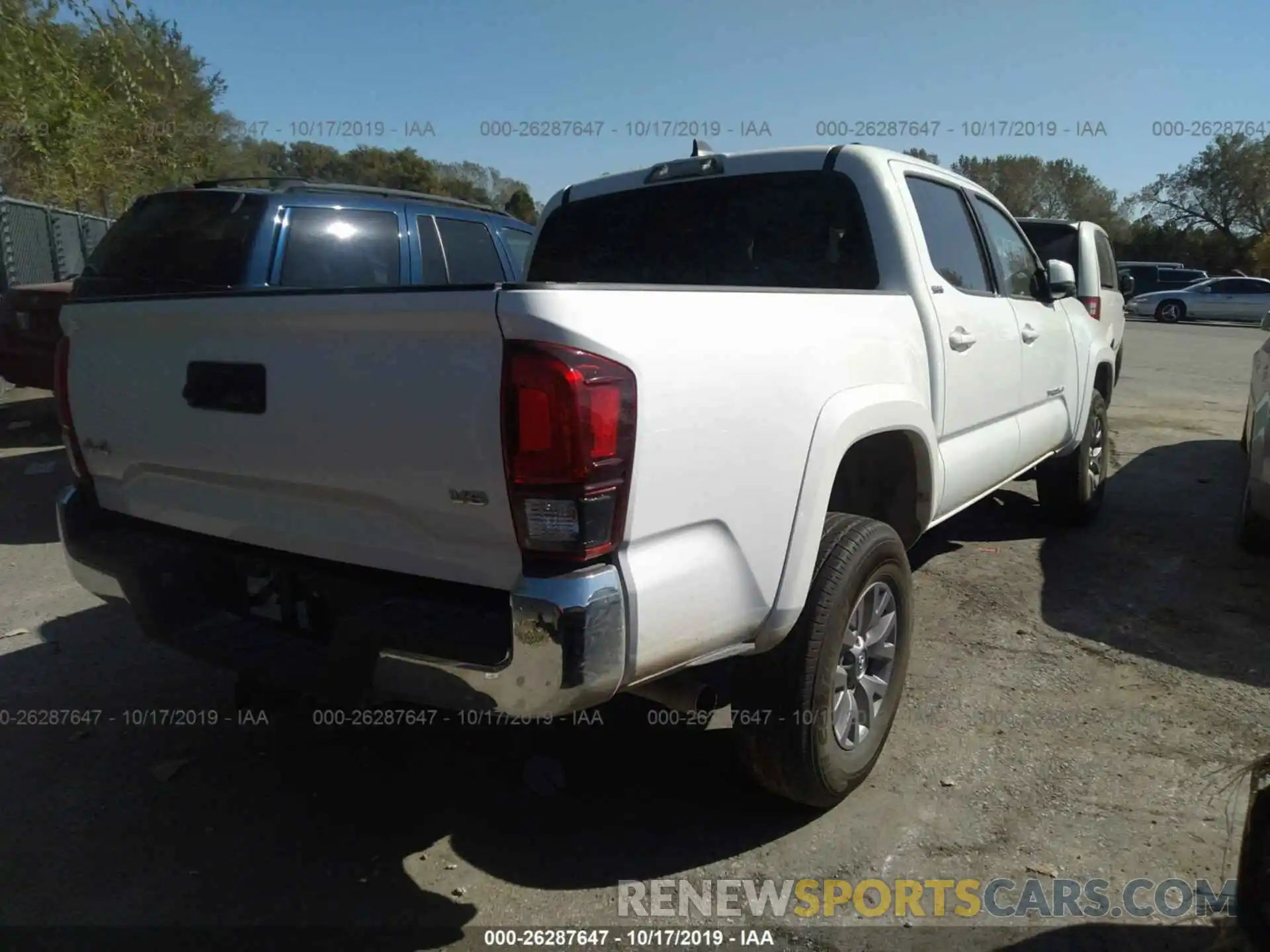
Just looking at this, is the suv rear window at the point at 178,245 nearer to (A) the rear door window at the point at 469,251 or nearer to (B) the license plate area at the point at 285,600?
(A) the rear door window at the point at 469,251

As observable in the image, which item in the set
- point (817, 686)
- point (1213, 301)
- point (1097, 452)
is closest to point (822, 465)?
point (817, 686)

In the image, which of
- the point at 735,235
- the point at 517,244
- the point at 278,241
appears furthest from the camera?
the point at 517,244

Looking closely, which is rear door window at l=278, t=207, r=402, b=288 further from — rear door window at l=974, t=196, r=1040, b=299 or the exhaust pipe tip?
the exhaust pipe tip

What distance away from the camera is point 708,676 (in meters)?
3.36

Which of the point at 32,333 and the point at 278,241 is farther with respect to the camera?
the point at 32,333

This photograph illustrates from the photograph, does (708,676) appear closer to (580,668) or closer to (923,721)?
(923,721)

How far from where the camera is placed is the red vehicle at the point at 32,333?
26.3ft

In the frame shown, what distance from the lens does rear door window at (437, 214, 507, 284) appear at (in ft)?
20.9

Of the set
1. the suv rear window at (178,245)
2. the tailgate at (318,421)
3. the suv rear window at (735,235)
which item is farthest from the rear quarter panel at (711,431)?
the suv rear window at (178,245)

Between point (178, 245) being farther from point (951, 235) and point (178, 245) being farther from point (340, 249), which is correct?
point (951, 235)

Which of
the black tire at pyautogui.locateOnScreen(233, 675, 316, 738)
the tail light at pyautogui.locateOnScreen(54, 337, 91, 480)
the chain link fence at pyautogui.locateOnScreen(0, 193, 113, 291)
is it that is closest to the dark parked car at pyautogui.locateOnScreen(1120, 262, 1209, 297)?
the chain link fence at pyautogui.locateOnScreen(0, 193, 113, 291)

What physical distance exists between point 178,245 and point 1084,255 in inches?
284

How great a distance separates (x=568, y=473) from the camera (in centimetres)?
200

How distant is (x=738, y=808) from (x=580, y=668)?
1.28 meters
